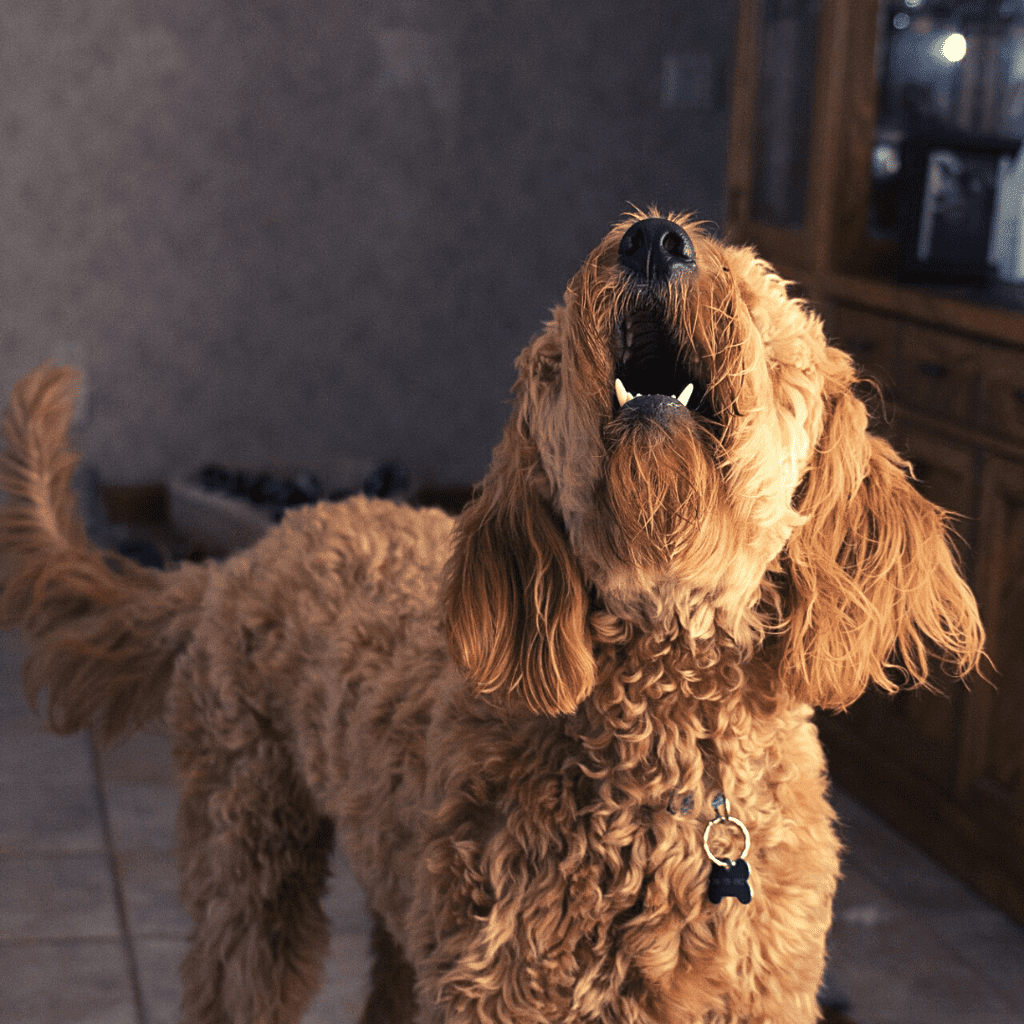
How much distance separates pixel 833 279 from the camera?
3129 millimetres

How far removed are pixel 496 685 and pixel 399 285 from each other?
397 cm

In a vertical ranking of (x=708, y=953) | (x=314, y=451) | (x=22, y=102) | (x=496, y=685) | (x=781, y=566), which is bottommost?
(x=314, y=451)

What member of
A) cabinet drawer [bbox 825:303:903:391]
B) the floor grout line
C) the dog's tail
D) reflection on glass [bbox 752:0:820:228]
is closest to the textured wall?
reflection on glass [bbox 752:0:820:228]

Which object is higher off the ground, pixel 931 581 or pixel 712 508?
pixel 712 508

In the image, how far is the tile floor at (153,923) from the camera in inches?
89.0

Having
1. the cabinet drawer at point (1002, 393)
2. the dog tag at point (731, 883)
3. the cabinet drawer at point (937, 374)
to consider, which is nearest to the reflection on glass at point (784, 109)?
the cabinet drawer at point (937, 374)

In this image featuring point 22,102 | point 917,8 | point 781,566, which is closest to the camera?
point 781,566

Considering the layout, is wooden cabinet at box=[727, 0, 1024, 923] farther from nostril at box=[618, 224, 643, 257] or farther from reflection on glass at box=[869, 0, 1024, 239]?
nostril at box=[618, 224, 643, 257]

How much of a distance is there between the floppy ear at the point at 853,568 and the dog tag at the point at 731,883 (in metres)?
0.18

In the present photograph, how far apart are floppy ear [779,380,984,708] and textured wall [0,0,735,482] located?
3.63 metres

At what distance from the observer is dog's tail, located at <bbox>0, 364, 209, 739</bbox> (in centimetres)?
194

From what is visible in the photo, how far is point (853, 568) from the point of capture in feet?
4.23

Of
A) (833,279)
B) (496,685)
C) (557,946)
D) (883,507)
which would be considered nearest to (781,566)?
(883,507)

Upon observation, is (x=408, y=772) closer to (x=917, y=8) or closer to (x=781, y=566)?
(x=781, y=566)
